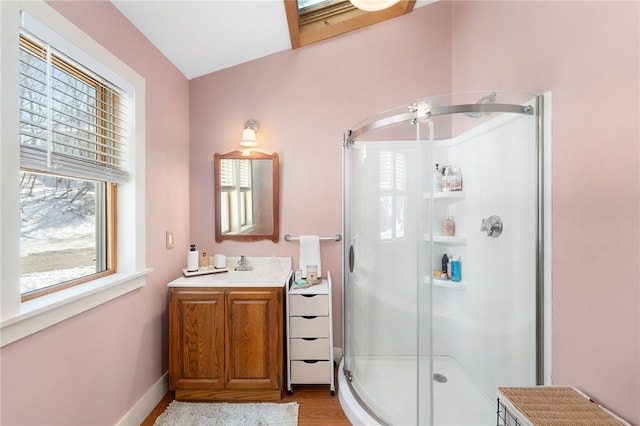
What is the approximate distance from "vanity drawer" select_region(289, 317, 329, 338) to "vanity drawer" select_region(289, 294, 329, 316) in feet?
0.15

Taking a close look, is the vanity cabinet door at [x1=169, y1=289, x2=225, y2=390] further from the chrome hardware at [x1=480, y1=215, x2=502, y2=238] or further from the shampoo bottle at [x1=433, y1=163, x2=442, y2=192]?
the chrome hardware at [x1=480, y1=215, x2=502, y2=238]

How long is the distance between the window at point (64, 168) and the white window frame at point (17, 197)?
0.05 meters

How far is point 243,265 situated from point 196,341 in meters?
0.63

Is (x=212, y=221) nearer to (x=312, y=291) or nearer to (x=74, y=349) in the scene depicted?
(x=312, y=291)

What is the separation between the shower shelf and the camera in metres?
1.54

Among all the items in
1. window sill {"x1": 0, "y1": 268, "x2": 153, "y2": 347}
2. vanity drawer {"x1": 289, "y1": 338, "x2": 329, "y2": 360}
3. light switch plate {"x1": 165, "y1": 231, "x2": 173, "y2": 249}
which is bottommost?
vanity drawer {"x1": 289, "y1": 338, "x2": 329, "y2": 360}

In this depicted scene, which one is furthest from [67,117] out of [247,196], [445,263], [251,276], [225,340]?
[445,263]

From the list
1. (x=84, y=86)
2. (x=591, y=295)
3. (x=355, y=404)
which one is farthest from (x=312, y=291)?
(x=84, y=86)

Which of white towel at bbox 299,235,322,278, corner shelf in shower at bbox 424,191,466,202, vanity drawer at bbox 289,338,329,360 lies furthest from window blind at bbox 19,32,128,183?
corner shelf in shower at bbox 424,191,466,202

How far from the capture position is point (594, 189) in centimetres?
110

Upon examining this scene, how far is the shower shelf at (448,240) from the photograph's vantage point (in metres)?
1.54

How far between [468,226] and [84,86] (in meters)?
2.17

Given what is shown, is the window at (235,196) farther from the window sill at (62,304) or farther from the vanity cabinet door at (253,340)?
the window sill at (62,304)

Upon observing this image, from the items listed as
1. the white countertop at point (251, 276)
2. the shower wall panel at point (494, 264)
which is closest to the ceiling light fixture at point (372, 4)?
the shower wall panel at point (494, 264)
